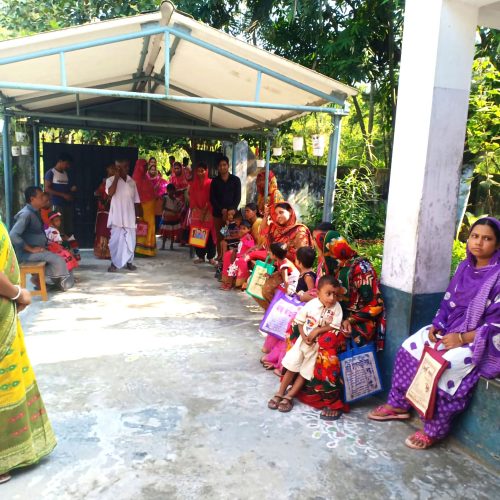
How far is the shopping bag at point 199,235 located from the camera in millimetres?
8000

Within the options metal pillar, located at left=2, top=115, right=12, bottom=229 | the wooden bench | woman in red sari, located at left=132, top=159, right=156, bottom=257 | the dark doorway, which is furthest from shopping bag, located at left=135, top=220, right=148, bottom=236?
the wooden bench

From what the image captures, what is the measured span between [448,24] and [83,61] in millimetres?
4240

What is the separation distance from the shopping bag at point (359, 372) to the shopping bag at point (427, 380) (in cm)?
45

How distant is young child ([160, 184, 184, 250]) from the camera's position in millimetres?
9547

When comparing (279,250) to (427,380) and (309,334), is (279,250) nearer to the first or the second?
(309,334)

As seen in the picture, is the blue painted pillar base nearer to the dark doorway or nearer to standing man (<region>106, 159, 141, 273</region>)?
standing man (<region>106, 159, 141, 273</region>)

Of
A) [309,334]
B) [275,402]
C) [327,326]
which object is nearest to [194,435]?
[275,402]

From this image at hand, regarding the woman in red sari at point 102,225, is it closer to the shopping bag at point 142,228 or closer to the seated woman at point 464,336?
the shopping bag at point 142,228

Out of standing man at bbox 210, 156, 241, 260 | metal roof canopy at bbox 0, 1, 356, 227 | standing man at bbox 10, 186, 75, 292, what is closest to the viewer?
metal roof canopy at bbox 0, 1, 356, 227

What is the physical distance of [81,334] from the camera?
15.7 ft

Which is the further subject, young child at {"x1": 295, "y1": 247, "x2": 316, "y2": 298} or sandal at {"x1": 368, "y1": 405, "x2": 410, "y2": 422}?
young child at {"x1": 295, "y1": 247, "x2": 316, "y2": 298}

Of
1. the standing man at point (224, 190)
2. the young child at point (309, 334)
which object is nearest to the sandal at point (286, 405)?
the young child at point (309, 334)

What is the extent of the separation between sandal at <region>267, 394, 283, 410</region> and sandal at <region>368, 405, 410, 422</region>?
0.63m

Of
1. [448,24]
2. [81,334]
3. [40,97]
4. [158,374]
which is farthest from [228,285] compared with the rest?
[448,24]
